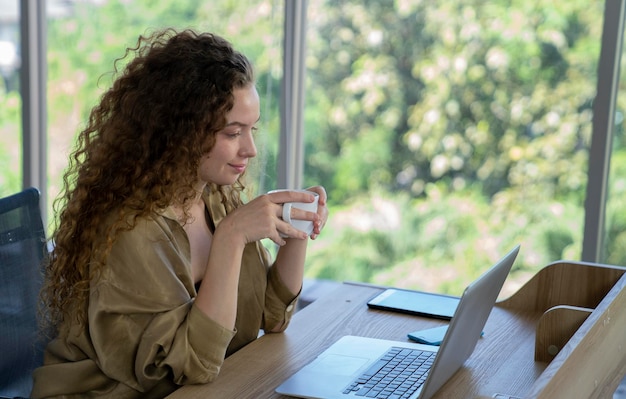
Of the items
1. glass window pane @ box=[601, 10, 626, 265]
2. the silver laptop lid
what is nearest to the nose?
the silver laptop lid

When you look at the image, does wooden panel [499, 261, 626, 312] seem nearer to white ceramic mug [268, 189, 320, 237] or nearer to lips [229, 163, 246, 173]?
white ceramic mug [268, 189, 320, 237]

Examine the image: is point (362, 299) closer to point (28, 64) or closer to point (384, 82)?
point (384, 82)

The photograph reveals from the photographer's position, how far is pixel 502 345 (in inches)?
65.5

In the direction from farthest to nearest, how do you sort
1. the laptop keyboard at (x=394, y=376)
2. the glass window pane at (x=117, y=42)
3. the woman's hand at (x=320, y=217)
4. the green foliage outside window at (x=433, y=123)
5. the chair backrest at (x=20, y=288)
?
the glass window pane at (x=117, y=42)
the green foliage outside window at (x=433, y=123)
the chair backrest at (x=20, y=288)
the woman's hand at (x=320, y=217)
the laptop keyboard at (x=394, y=376)

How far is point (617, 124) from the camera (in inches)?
111

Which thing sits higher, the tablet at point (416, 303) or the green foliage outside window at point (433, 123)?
the green foliage outside window at point (433, 123)

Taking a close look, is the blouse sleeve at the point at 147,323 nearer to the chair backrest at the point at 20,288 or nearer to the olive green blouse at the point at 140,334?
the olive green blouse at the point at 140,334

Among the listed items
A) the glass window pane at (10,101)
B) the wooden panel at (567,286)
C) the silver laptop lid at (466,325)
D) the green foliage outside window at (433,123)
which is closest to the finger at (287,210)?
the silver laptop lid at (466,325)

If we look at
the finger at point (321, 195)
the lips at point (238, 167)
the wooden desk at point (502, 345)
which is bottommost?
the wooden desk at point (502, 345)

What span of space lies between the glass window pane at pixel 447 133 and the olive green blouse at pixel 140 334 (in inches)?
70.7

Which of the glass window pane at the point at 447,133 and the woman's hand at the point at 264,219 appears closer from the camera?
the woman's hand at the point at 264,219

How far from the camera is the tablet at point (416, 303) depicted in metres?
1.83

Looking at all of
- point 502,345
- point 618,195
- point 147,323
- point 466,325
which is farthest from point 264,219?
point 618,195

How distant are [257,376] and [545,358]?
0.52 meters
